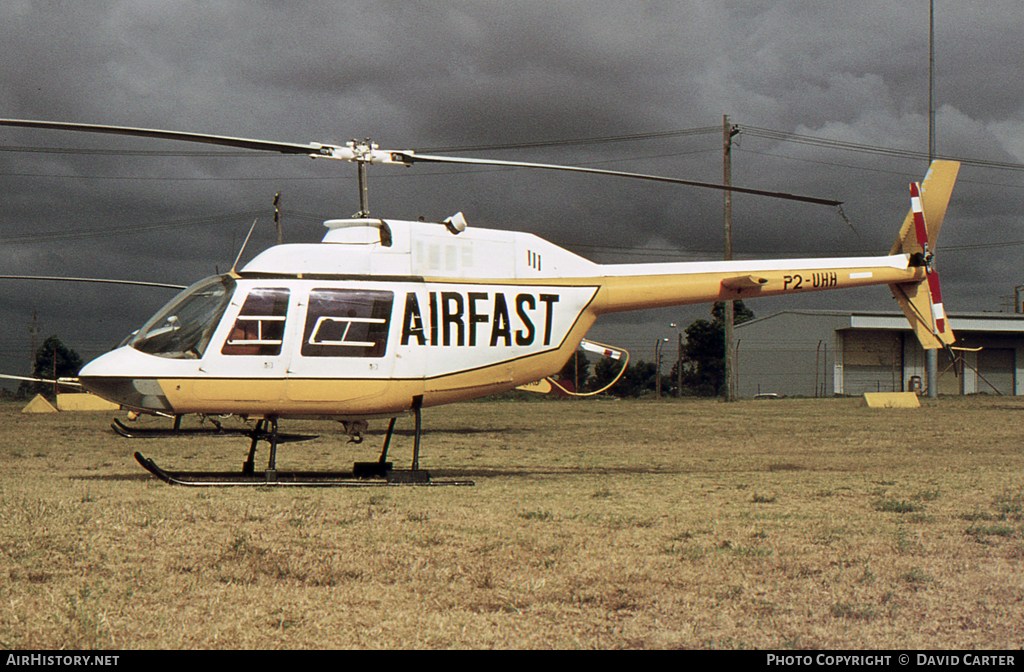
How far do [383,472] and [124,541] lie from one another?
4503mm

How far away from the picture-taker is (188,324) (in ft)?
→ 32.8

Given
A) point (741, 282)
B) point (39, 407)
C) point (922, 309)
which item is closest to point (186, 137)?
point (741, 282)

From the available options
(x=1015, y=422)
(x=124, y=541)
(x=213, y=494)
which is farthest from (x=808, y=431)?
(x=124, y=541)

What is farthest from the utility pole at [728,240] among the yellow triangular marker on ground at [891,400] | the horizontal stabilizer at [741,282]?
the horizontal stabilizer at [741,282]

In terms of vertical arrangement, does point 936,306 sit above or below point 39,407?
above

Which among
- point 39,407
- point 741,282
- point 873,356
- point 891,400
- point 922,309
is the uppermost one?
point 741,282

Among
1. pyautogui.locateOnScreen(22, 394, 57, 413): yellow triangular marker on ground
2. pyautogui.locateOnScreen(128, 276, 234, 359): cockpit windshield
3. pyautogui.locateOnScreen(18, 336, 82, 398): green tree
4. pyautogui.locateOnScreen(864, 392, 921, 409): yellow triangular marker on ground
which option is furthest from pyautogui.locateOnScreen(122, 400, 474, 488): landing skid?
pyautogui.locateOnScreen(18, 336, 82, 398): green tree

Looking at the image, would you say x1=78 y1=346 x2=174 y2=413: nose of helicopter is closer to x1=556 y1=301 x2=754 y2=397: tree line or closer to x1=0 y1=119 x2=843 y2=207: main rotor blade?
x1=0 y1=119 x2=843 y2=207: main rotor blade

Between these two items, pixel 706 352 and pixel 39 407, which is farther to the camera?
pixel 706 352

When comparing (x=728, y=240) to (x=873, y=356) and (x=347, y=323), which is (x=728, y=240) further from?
(x=347, y=323)

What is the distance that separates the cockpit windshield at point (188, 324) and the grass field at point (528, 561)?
1.67 metres

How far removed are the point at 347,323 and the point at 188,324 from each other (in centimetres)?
189

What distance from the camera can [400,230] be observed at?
416 inches

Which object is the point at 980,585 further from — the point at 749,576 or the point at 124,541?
the point at 124,541
